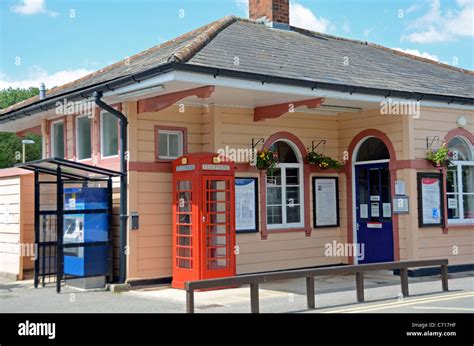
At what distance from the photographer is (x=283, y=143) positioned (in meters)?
14.8

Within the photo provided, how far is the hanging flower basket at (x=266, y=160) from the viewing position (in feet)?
45.2

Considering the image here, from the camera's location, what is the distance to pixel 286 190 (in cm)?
1478

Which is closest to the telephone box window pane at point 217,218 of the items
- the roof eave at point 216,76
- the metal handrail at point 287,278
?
the metal handrail at point 287,278

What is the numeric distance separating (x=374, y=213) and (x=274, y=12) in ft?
20.0

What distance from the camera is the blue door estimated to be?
1477cm

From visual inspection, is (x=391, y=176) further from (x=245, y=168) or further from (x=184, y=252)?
(x=184, y=252)

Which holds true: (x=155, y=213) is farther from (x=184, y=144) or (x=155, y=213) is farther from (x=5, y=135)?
(x=5, y=135)

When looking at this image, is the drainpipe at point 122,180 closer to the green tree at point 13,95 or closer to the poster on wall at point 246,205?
the poster on wall at point 246,205

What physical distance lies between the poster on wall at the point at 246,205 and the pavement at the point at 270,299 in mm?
1389

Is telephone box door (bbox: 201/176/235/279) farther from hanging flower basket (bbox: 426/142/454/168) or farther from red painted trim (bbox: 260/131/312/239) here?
hanging flower basket (bbox: 426/142/454/168)

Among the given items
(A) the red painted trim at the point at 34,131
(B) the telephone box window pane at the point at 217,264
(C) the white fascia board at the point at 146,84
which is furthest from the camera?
(A) the red painted trim at the point at 34,131

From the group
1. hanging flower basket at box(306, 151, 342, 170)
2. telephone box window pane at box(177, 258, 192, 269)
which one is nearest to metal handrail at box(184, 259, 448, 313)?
telephone box window pane at box(177, 258, 192, 269)
